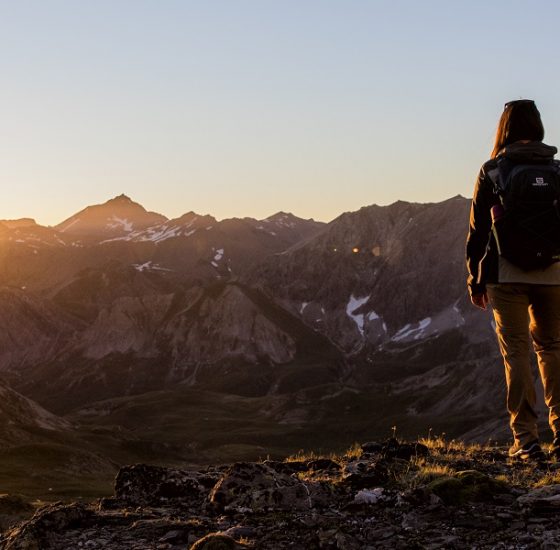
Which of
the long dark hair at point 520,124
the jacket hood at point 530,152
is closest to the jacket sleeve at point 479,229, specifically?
the jacket hood at point 530,152

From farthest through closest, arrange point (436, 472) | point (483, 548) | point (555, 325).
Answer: point (555, 325), point (436, 472), point (483, 548)

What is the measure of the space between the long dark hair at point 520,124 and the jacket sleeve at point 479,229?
47cm

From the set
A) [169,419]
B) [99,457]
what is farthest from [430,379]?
[99,457]

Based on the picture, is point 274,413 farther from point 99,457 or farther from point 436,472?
point 436,472

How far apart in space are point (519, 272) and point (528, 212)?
736 mm

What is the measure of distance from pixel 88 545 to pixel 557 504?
4.05 m

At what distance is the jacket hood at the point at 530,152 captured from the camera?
8617mm

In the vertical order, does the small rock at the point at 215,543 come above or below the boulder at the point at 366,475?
above

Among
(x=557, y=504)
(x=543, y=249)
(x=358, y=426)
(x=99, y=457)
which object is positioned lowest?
(x=358, y=426)

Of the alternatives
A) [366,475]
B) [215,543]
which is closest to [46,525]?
[215,543]

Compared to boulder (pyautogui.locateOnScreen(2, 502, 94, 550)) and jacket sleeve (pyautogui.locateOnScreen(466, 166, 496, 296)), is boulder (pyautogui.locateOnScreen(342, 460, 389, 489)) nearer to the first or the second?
jacket sleeve (pyautogui.locateOnScreen(466, 166, 496, 296))

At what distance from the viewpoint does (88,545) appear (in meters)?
7.09

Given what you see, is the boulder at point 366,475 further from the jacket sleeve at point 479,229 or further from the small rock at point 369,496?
the jacket sleeve at point 479,229

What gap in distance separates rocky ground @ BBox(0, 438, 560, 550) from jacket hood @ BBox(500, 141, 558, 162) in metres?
3.27
